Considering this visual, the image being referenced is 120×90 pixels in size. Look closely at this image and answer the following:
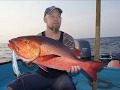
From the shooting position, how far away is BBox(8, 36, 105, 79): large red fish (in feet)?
12.0

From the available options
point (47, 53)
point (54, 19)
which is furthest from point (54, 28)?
point (47, 53)

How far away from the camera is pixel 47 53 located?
3725mm

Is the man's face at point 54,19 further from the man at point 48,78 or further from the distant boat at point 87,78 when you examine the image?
the distant boat at point 87,78

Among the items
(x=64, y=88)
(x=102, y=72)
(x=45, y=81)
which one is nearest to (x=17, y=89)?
(x=45, y=81)

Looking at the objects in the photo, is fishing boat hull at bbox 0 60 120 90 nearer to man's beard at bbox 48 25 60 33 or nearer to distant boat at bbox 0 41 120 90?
distant boat at bbox 0 41 120 90

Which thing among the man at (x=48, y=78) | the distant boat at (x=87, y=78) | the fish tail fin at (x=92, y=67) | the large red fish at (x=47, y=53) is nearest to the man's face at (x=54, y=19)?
the man at (x=48, y=78)

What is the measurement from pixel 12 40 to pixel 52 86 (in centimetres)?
185

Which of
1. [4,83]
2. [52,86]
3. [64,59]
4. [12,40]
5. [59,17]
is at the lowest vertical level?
[4,83]

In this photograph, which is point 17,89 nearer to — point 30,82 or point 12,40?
point 30,82

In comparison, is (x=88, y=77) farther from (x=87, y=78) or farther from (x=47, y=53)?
(x=47, y=53)

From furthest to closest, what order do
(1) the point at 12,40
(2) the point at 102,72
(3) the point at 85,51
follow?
(3) the point at 85,51
(2) the point at 102,72
(1) the point at 12,40

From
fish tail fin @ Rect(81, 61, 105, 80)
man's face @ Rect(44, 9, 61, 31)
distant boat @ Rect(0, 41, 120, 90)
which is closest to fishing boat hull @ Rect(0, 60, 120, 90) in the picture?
distant boat @ Rect(0, 41, 120, 90)

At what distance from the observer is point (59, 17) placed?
520 cm

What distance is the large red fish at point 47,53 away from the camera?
3645mm
